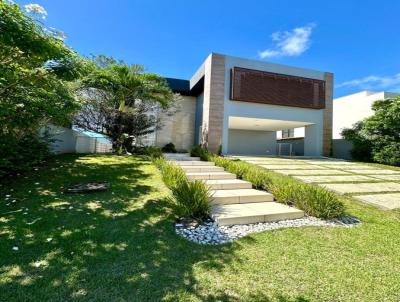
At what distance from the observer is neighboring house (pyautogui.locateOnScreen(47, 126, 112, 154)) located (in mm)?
10584

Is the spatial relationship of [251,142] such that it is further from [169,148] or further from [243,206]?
[243,206]

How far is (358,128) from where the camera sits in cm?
1445

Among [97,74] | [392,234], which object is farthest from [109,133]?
[392,234]

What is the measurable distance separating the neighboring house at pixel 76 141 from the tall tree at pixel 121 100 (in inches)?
37.3

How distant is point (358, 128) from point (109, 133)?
1544 cm

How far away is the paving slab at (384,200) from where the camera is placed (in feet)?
16.0

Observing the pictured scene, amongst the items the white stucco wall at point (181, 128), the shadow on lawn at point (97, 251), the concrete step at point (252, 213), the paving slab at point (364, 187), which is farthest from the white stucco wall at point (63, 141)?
the paving slab at point (364, 187)

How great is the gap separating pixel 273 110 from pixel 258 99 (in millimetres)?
1284

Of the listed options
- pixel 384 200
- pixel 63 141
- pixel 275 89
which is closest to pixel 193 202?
pixel 384 200

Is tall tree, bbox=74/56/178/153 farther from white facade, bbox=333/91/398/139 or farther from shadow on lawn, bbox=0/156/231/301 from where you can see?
white facade, bbox=333/91/398/139

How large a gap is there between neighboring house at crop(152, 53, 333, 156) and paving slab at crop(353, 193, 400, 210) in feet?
26.6

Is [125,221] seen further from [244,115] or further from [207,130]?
[244,115]

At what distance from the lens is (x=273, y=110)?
1373cm

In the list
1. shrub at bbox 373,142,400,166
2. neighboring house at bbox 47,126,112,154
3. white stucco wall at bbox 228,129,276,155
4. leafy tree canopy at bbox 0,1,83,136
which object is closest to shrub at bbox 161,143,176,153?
neighboring house at bbox 47,126,112,154
